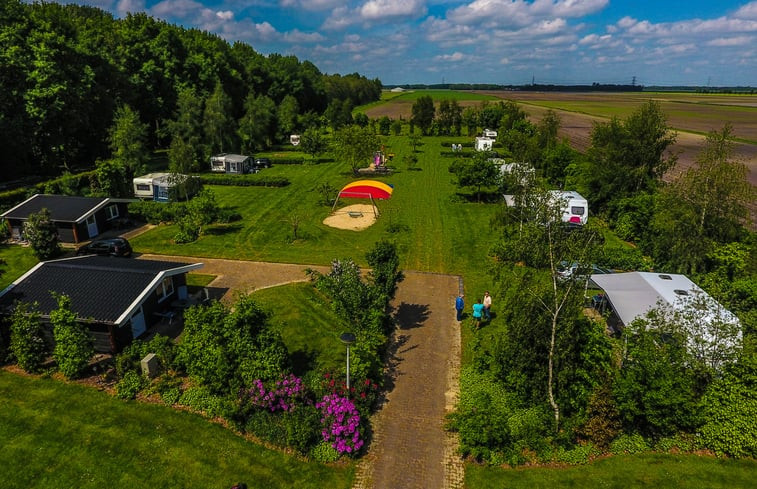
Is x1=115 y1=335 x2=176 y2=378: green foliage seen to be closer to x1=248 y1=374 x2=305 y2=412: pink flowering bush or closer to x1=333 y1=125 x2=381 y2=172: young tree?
x1=248 y1=374 x2=305 y2=412: pink flowering bush

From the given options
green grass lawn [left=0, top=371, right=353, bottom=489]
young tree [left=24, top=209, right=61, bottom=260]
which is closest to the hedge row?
young tree [left=24, top=209, right=61, bottom=260]

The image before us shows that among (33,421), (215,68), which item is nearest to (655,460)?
(33,421)

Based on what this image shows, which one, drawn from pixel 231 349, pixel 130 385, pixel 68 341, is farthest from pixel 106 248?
pixel 231 349

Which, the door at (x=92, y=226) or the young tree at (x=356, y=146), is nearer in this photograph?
the door at (x=92, y=226)

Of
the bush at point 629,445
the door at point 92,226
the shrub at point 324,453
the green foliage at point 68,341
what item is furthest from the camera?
the door at point 92,226

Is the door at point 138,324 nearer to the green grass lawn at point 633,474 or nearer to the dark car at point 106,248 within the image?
the dark car at point 106,248

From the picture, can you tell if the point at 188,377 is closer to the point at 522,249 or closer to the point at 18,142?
the point at 522,249

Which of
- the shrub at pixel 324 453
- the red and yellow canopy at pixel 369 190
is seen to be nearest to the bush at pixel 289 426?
the shrub at pixel 324 453
